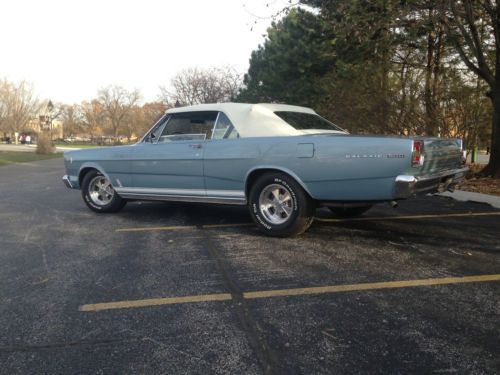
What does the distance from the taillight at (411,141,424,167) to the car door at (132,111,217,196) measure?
2.68 m

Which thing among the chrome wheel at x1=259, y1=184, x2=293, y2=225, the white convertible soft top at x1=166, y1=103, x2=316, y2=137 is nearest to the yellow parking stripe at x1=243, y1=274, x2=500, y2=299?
the chrome wheel at x1=259, y1=184, x2=293, y2=225

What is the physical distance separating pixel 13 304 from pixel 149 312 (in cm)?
112

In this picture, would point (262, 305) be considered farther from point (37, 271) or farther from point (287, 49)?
point (287, 49)

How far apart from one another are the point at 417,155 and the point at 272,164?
1584 mm

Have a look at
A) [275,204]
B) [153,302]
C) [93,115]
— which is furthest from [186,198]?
[93,115]

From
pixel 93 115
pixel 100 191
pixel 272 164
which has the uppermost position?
A: pixel 93 115

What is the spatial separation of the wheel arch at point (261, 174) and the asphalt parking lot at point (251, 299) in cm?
64

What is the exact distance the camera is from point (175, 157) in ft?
19.1

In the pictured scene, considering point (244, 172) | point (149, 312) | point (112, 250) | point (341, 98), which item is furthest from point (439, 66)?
point (149, 312)

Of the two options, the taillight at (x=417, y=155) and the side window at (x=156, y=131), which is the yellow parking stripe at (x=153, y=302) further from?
the side window at (x=156, y=131)

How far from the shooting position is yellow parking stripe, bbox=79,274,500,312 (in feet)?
10.5

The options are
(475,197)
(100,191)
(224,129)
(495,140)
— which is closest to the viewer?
(224,129)

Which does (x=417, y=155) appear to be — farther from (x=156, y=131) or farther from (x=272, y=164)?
(x=156, y=131)

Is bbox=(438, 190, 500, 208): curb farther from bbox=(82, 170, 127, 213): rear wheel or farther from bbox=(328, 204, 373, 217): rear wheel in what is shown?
bbox=(82, 170, 127, 213): rear wheel
